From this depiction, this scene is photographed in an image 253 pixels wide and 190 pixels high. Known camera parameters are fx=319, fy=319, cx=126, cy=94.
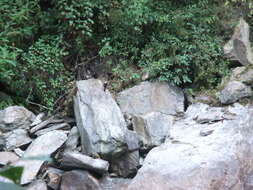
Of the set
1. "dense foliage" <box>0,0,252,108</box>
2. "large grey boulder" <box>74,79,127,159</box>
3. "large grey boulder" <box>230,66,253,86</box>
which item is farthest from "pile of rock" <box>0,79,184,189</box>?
"large grey boulder" <box>230,66,253,86</box>

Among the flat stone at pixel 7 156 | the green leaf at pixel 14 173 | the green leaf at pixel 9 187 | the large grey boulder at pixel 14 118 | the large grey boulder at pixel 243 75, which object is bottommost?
the flat stone at pixel 7 156

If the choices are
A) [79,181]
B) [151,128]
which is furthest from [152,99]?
[79,181]

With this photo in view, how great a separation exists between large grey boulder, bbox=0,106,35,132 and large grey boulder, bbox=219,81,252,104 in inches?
96.6

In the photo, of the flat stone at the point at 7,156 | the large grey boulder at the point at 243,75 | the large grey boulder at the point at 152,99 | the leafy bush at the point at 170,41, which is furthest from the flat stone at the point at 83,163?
the large grey boulder at the point at 243,75

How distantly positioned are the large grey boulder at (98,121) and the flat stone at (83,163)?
16 centimetres

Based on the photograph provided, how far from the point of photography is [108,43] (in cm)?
466

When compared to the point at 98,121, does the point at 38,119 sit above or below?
below

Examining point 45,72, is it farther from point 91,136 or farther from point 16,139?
point 91,136

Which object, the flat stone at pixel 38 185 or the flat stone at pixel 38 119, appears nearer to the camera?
the flat stone at pixel 38 185

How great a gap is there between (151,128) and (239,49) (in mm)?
2034

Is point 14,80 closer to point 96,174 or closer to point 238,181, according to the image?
point 96,174

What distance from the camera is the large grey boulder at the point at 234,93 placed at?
401 cm

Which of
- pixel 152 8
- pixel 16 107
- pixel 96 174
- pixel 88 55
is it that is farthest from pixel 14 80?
pixel 152 8

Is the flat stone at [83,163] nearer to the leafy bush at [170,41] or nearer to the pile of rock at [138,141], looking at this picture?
the pile of rock at [138,141]
